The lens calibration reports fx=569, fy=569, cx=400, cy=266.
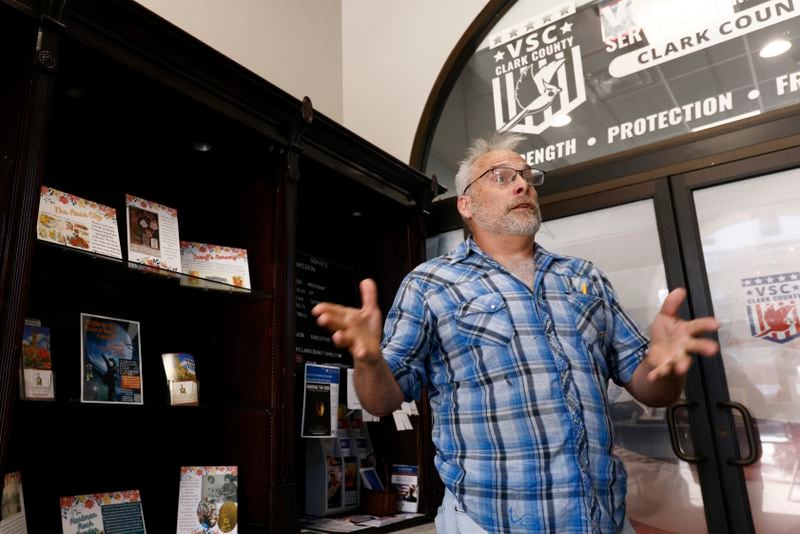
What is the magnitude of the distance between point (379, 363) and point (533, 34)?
225 cm

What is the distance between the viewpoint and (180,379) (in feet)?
6.00

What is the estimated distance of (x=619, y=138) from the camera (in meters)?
2.57

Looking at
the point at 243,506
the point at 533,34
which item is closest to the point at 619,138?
the point at 533,34

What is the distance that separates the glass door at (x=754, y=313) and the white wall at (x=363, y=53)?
1539 mm

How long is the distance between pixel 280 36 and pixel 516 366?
2248 millimetres

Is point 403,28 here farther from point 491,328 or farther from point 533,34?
point 491,328

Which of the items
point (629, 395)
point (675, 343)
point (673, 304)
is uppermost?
point (673, 304)

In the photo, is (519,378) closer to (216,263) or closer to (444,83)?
(216,263)

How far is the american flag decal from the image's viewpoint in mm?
2037

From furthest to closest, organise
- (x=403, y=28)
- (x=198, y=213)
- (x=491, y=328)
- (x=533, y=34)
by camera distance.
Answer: (x=403, y=28) → (x=533, y=34) → (x=198, y=213) → (x=491, y=328)

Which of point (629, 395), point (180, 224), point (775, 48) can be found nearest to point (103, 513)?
point (180, 224)

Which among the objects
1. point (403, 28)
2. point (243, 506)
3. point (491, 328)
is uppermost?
point (403, 28)

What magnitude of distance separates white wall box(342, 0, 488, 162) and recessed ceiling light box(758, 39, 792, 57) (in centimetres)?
137

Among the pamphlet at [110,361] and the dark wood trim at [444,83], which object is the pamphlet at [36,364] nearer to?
the pamphlet at [110,361]
